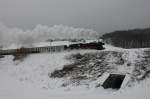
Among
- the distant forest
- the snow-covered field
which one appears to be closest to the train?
the snow-covered field

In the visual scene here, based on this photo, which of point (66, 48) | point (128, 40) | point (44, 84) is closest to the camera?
point (44, 84)

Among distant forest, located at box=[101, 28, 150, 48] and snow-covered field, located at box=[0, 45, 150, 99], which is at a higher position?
distant forest, located at box=[101, 28, 150, 48]

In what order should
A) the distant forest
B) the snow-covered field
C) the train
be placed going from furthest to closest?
the distant forest
the train
the snow-covered field

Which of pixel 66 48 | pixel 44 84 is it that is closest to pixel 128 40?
pixel 66 48

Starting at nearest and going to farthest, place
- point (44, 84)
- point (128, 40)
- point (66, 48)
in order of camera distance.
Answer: point (44, 84), point (66, 48), point (128, 40)

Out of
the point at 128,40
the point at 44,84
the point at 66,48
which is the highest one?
the point at 128,40

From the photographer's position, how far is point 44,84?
17172 mm

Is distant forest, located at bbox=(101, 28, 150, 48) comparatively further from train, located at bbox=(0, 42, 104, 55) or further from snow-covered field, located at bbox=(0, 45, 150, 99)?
snow-covered field, located at bbox=(0, 45, 150, 99)

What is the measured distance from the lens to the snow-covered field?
40.3 ft

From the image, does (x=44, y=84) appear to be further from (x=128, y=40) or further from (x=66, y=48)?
(x=128, y=40)

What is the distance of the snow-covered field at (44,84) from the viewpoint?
12.3 m

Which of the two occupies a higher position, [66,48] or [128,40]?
[128,40]

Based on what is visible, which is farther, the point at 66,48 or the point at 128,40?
the point at 128,40

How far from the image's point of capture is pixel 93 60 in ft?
68.7
